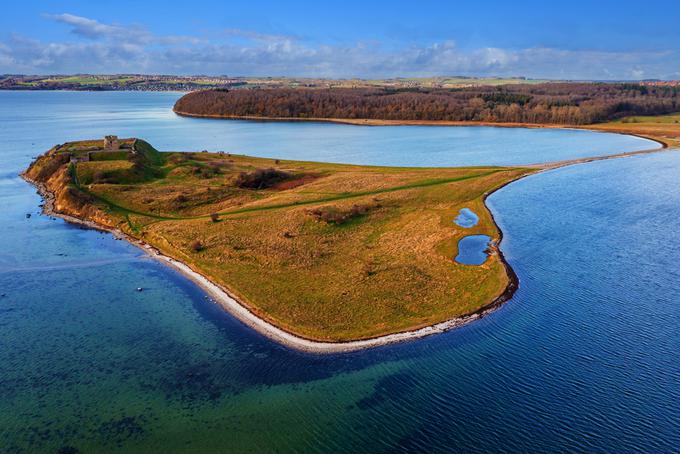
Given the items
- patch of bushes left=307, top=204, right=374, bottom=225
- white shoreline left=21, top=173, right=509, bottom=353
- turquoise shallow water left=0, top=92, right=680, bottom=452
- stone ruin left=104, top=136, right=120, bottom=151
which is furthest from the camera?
stone ruin left=104, top=136, right=120, bottom=151

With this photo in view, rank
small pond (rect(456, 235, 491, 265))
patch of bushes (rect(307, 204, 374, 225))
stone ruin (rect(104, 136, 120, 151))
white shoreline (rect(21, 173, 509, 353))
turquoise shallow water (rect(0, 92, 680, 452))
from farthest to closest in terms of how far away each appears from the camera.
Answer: stone ruin (rect(104, 136, 120, 151))
patch of bushes (rect(307, 204, 374, 225))
small pond (rect(456, 235, 491, 265))
white shoreline (rect(21, 173, 509, 353))
turquoise shallow water (rect(0, 92, 680, 452))

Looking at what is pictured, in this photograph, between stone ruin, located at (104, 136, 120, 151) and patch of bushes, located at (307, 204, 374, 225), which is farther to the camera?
stone ruin, located at (104, 136, 120, 151)

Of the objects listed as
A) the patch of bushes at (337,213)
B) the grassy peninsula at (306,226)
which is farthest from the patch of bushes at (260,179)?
the patch of bushes at (337,213)

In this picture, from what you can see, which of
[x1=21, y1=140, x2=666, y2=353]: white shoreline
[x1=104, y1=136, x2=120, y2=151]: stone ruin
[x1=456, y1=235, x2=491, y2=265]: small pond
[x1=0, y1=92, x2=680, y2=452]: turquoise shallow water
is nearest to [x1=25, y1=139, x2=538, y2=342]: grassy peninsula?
[x1=21, y1=140, x2=666, y2=353]: white shoreline

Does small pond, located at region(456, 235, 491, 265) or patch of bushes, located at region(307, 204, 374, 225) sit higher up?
patch of bushes, located at region(307, 204, 374, 225)

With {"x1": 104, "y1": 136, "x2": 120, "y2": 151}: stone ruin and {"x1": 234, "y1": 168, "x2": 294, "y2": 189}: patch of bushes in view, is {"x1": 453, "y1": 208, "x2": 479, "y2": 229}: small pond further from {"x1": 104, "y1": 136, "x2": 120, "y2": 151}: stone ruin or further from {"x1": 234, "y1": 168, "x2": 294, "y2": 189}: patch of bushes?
{"x1": 104, "y1": 136, "x2": 120, "y2": 151}: stone ruin

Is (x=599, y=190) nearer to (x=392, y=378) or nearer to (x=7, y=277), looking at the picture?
(x=392, y=378)
